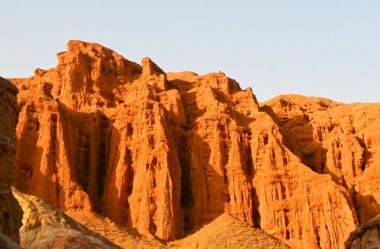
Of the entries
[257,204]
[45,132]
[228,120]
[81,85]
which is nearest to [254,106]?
[228,120]

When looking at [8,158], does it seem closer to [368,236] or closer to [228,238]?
[368,236]

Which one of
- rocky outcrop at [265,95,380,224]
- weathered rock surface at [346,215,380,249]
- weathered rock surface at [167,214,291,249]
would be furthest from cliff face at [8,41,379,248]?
weathered rock surface at [346,215,380,249]

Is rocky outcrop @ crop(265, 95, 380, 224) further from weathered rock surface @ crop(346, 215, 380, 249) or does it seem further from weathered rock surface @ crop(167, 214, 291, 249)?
weathered rock surface @ crop(346, 215, 380, 249)

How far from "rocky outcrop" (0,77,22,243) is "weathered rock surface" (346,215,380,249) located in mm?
10151

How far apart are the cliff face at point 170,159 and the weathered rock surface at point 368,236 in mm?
53200

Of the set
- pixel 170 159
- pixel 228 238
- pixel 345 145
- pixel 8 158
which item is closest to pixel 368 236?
pixel 8 158

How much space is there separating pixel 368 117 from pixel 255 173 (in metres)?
25.9

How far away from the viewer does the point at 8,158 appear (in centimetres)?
1831

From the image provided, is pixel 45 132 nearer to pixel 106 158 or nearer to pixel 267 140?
pixel 106 158

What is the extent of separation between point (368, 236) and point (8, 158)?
34.8ft

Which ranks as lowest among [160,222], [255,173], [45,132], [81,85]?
[160,222]

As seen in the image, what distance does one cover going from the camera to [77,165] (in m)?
81.1

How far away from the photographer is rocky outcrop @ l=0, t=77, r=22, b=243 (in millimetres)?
18234

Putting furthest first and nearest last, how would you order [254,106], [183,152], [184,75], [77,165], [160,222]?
[184,75] < [254,106] < [183,152] < [77,165] < [160,222]
